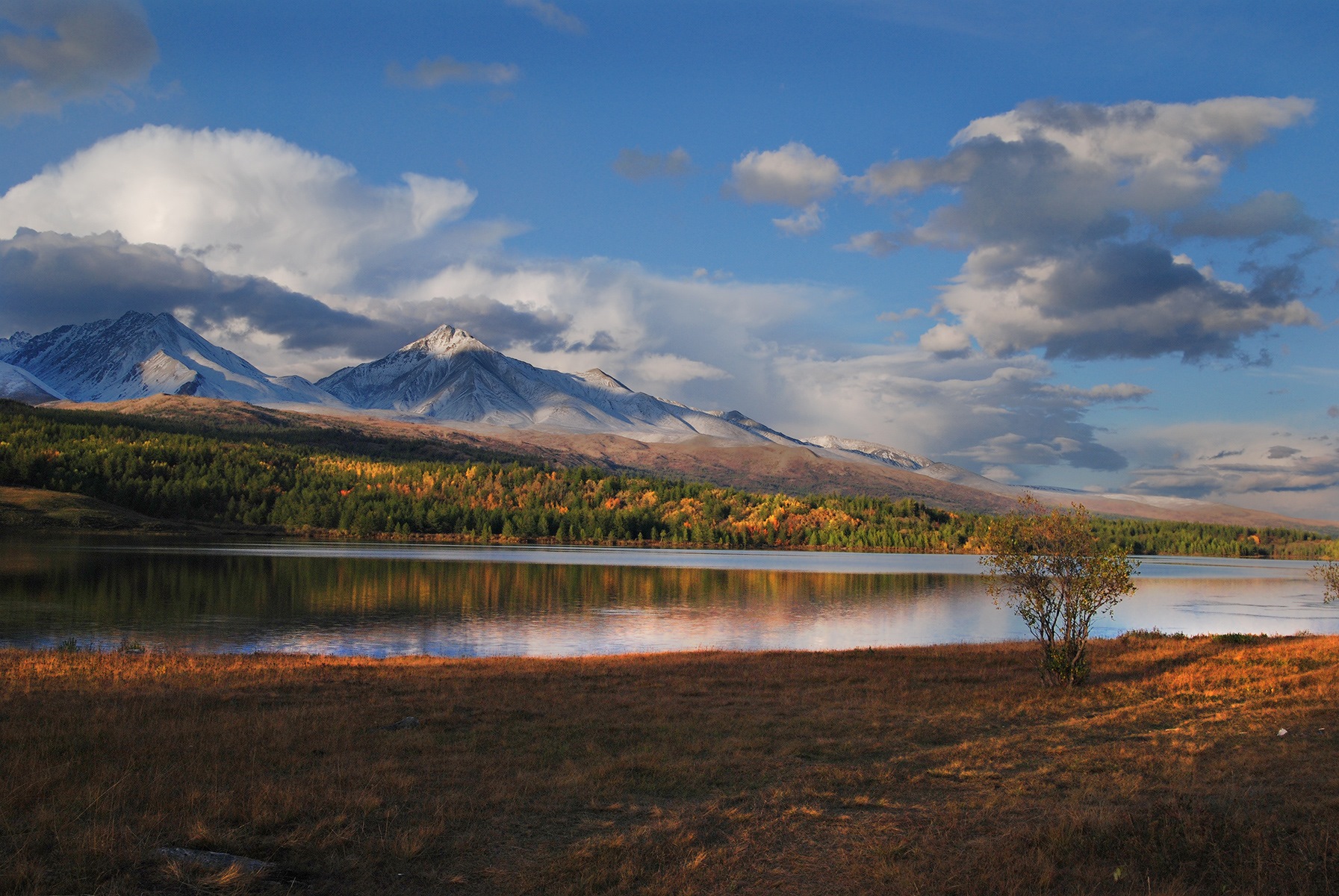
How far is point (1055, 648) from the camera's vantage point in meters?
32.2

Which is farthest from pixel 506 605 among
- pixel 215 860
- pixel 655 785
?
pixel 215 860

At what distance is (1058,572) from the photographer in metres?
32.8

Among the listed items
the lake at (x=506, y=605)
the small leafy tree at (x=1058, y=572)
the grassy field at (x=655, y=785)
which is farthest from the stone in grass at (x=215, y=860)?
the lake at (x=506, y=605)

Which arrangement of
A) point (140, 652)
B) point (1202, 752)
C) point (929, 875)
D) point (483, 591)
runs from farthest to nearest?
1. point (483, 591)
2. point (140, 652)
3. point (1202, 752)
4. point (929, 875)

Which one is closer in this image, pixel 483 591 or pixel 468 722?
pixel 468 722

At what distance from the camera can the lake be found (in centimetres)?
4912

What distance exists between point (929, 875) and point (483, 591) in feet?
238

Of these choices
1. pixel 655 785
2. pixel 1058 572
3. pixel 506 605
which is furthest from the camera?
pixel 506 605

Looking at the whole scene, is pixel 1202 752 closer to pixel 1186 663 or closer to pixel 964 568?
pixel 1186 663

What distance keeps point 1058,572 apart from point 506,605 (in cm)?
4712

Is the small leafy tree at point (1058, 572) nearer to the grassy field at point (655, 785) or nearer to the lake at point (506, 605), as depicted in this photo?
the grassy field at point (655, 785)

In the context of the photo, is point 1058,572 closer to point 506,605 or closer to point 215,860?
point 215,860

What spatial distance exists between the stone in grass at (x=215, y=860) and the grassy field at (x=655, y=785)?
0.17 meters

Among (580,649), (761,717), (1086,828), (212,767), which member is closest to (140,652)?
(580,649)
